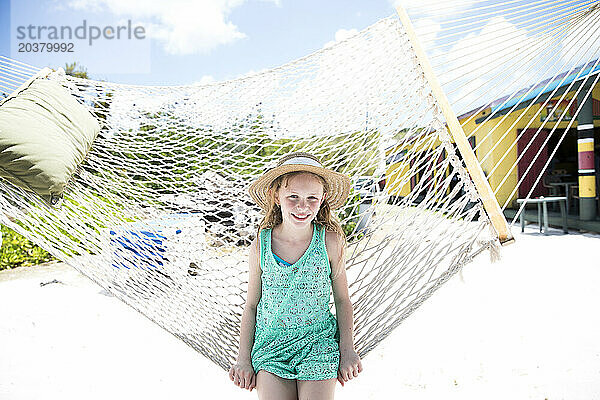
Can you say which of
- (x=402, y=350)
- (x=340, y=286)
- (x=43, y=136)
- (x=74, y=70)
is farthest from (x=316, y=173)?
(x=74, y=70)

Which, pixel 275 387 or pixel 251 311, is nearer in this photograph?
pixel 275 387

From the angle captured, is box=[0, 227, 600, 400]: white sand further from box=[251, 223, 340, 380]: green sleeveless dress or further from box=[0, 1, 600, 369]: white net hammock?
box=[251, 223, 340, 380]: green sleeveless dress

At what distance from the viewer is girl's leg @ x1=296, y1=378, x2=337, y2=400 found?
1.25 m

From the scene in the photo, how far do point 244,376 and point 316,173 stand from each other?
1.98ft

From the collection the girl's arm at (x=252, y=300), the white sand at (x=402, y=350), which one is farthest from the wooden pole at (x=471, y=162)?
the girl's arm at (x=252, y=300)

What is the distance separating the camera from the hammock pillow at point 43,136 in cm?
190

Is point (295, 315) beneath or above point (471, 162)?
beneath

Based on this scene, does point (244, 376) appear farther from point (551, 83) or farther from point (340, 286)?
point (551, 83)

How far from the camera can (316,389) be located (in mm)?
1253

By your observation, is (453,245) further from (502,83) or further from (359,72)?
(359,72)

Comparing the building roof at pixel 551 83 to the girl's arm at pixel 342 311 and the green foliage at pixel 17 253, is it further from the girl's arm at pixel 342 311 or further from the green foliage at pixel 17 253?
the green foliage at pixel 17 253

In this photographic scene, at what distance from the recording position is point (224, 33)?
56125 mm

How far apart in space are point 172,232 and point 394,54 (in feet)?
4.50

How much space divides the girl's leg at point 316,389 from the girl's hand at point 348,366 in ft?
0.18
